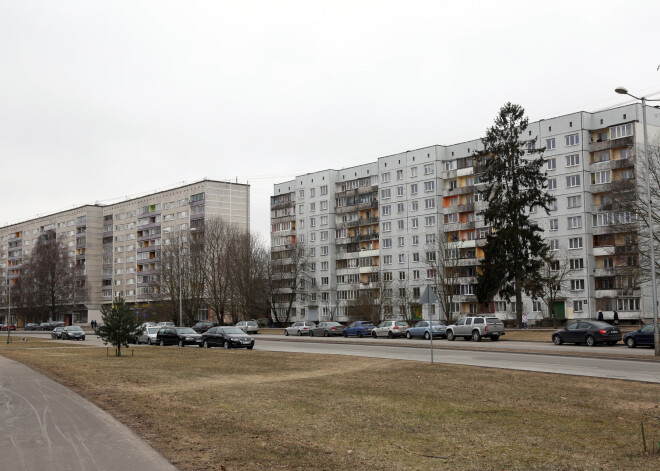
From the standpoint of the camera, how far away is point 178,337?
46156mm

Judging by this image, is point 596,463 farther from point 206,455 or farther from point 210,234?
point 210,234

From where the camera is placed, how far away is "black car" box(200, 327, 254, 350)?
39000mm

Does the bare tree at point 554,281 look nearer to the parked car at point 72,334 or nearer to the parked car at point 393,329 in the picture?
the parked car at point 393,329

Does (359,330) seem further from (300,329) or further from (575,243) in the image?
(575,243)

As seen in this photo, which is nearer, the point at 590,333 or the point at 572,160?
the point at 590,333

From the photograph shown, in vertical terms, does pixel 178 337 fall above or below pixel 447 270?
below

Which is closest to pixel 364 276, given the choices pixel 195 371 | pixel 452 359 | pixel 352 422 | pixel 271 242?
pixel 271 242

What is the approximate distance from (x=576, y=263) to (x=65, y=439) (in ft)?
233

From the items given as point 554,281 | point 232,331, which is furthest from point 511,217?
point 232,331

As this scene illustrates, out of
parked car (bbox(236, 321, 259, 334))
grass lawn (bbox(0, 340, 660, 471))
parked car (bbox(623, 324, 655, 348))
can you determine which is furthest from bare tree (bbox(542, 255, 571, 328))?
grass lawn (bbox(0, 340, 660, 471))

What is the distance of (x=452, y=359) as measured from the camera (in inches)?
1094

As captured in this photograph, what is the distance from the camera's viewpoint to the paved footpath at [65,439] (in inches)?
325

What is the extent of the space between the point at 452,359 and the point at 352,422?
57.0ft

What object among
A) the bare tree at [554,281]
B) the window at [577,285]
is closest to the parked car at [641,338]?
the bare tree at [554,281]
